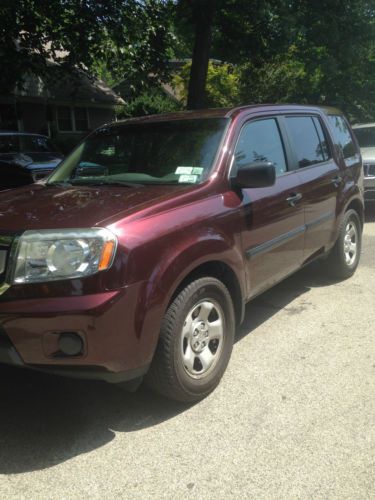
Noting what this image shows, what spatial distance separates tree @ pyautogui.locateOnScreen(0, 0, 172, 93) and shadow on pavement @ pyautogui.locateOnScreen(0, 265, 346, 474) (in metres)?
9.85

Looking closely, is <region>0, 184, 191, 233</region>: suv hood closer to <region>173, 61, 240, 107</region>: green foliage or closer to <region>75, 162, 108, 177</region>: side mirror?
<region>75, 162, 108, 177</region>: side mirror

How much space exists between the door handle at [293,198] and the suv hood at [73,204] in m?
1.16

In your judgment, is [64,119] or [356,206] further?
[64,119]

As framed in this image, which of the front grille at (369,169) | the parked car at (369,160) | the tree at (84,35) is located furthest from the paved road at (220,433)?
the tree at (84,35)

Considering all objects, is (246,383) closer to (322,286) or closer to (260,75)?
(322,286)

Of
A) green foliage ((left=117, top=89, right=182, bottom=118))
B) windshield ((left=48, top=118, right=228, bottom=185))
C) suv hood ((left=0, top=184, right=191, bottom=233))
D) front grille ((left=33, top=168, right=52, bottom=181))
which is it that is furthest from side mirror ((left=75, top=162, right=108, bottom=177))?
green foliage ((left=117, top=89, right=182, bottom=118))

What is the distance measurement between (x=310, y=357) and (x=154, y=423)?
1368 millimetres

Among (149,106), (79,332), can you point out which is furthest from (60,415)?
(149,106)

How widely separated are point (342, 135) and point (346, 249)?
4.17 ft

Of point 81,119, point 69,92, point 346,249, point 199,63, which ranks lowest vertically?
point 346,249

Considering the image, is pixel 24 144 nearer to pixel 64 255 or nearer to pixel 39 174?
pixel 39 174

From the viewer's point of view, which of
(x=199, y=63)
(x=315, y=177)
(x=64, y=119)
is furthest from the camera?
(x=64, y=119)

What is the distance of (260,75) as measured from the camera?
21.5 meters

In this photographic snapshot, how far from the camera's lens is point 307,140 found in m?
4.80
